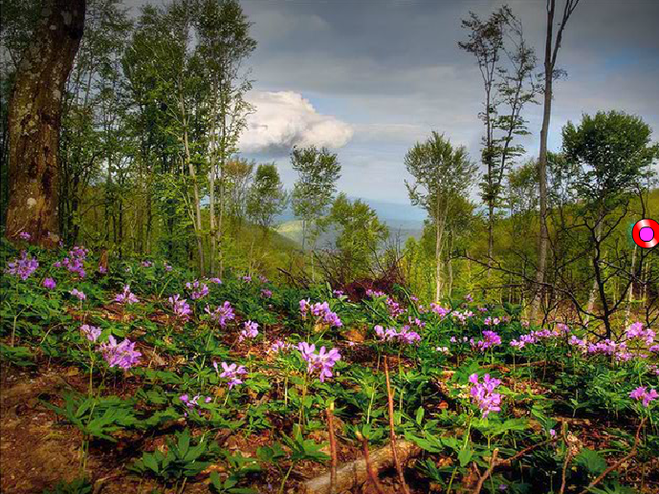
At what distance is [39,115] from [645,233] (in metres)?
5.83

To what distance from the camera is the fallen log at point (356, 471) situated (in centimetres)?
152

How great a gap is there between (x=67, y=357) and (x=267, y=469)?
1.42 m

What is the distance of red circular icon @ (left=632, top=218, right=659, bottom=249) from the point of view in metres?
3.25

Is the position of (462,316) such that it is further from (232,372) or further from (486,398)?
(232,372)

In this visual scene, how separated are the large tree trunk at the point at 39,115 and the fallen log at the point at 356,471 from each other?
378 centimetres

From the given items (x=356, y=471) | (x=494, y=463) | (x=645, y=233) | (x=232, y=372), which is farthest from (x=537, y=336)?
(x=232, y=372)

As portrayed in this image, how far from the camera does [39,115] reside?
3424mm

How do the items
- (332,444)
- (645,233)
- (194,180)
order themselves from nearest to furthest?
1. (332,444)
2. (645,233)
3. (194,180)

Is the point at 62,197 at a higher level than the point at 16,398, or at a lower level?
higher

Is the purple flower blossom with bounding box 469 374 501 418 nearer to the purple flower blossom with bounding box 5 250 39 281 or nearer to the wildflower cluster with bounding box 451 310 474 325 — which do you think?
the wildflower cluster with bounding box 451 310 474 325

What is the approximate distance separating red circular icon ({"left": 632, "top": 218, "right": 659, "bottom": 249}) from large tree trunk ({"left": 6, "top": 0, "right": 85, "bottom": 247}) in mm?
5693

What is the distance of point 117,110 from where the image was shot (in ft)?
48.7

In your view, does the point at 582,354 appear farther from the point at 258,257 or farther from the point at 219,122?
the point at 258,257

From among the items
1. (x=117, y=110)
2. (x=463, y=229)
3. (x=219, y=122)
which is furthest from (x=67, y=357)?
(x=463, y=229)
